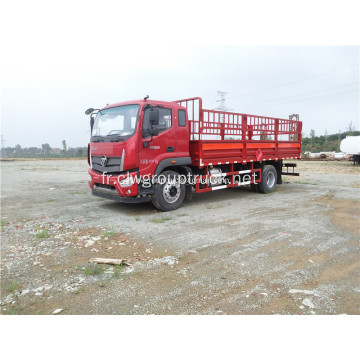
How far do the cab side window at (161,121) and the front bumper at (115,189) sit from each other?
962 millimetres

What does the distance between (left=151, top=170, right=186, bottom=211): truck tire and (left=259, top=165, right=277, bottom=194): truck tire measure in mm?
3526

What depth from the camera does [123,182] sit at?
592 centimetres

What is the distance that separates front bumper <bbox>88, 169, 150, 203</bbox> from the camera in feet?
19.5

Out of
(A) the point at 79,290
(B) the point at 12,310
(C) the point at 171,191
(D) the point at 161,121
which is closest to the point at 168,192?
(C) the point at 171,191

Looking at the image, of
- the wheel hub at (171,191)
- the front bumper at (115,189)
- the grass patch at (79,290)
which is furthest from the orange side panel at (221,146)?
the grass patch at (79,290)

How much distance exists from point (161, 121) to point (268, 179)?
4.99 meters

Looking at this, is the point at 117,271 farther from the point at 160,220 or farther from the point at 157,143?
the point at 157,143

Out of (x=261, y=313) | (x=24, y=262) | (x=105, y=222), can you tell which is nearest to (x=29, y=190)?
(x=105, y=222)

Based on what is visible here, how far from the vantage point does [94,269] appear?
139 inches

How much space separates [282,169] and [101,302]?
8997 millimetres

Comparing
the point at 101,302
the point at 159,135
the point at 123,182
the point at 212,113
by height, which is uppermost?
the point at 212,113

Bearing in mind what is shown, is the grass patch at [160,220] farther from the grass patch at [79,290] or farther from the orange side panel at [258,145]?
the orange side panel at [258,145]

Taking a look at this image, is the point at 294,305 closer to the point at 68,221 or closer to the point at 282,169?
the point at 68,221

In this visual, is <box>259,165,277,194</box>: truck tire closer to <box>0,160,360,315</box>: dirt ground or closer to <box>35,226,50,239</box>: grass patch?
<box>0,160,360,315</box>: dirt ground
